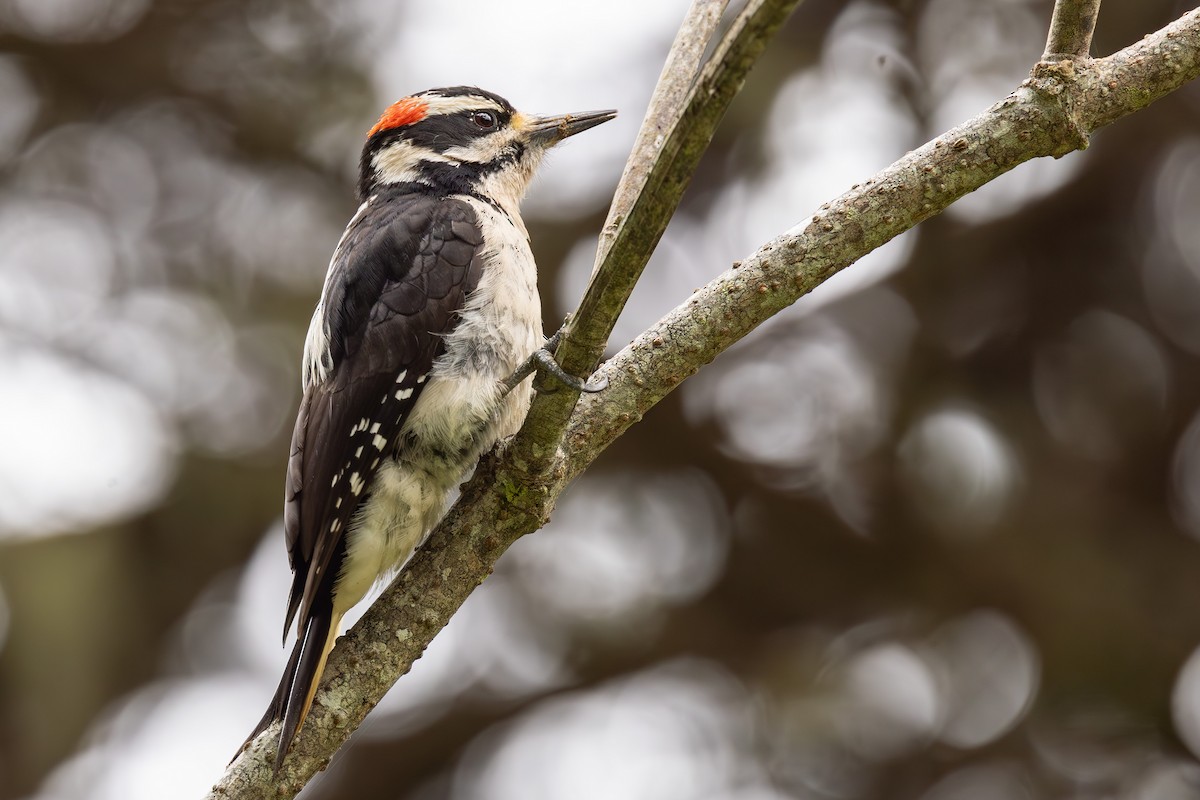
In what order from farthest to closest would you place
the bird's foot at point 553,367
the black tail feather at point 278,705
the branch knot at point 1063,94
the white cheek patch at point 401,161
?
the white cheek patch at point 401,161 → the black tail feather at point 278,705 → the branch knot at point 1063,94 → the bird's foot at point 553,367

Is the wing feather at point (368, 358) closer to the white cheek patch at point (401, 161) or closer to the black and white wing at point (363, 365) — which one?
the black and white wing at point (363, 365)

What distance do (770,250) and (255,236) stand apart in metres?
4.09

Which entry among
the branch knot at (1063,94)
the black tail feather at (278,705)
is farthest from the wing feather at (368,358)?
the branch knot at (1063,94)

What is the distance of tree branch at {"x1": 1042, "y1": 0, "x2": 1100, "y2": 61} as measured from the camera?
2.76 meters

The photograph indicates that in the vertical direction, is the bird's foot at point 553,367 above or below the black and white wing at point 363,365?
below

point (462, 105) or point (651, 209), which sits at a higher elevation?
point (462, 105)

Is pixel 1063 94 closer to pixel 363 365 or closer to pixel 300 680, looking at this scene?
pixel 363 365

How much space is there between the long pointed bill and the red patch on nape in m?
0.42

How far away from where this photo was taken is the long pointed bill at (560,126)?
4.43 meters

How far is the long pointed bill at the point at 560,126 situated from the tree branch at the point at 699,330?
1.71 m

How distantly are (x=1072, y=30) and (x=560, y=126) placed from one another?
6.92ft

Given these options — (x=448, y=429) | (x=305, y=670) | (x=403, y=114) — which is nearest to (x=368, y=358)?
(x=448, y=429)

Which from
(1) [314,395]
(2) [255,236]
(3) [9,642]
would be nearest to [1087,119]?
(1) [314,395]

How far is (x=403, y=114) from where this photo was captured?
4.49 metres
